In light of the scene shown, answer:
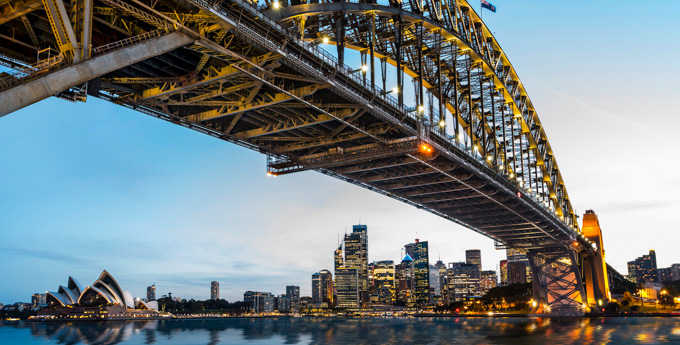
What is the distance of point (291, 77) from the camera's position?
28.0 meters

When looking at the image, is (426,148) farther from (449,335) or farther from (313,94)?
(449,335)

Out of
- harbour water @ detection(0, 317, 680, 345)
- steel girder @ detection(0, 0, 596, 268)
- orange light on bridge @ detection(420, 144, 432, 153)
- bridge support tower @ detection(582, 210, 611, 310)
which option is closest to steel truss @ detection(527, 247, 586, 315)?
harbour water @ detection(0, 317, 680, 345)

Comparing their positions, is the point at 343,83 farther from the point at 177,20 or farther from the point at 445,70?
the point at 445,70

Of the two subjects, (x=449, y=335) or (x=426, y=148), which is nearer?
(x=426, y=148)

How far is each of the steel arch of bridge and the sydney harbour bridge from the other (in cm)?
17

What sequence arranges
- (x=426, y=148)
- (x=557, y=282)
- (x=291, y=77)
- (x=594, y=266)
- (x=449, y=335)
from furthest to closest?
(x=594, y=266) → (x=557, y=282) → (x=449, y=335) → (x=426, y=148) → (x=291, y=77)

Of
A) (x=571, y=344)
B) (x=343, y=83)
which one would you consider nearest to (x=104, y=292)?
(x=571, y=344)

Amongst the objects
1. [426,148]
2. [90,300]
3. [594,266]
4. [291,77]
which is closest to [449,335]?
[426,148]

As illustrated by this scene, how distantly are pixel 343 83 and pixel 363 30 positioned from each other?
10732 mm

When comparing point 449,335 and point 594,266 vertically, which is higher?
point 594,266

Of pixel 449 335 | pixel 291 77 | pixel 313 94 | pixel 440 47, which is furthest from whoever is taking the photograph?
pixel 449 335

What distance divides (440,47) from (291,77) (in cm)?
2583

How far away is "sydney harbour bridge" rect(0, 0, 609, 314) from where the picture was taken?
19.6 metres

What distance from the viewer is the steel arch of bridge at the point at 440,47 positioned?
3338 centimetres
